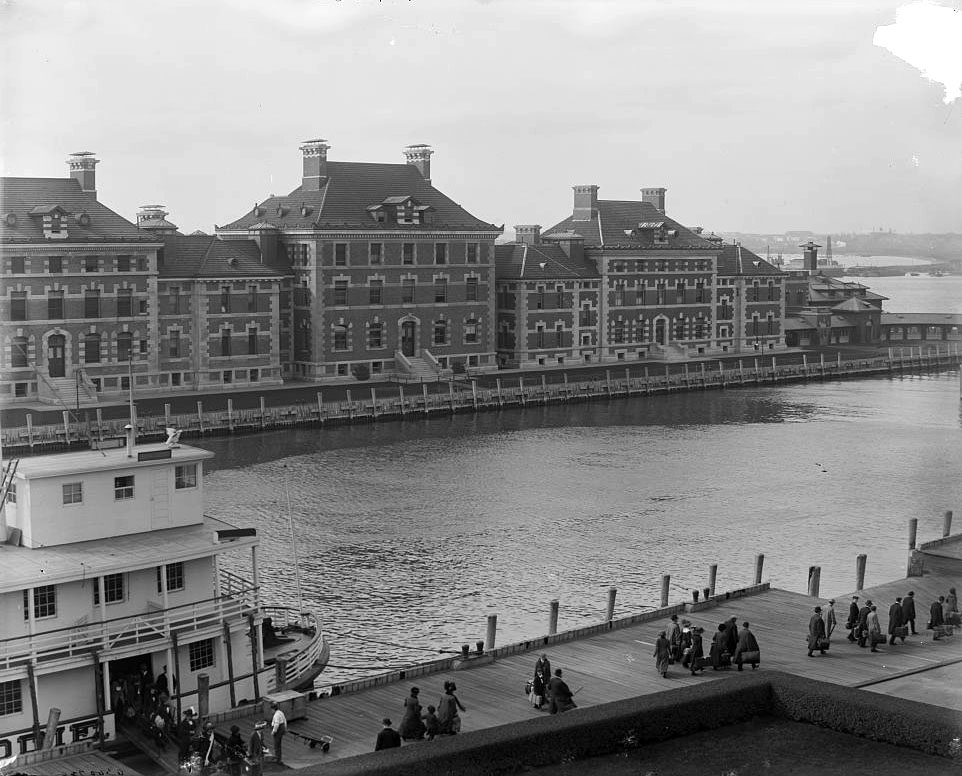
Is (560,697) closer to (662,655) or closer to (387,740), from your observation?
(662,655)

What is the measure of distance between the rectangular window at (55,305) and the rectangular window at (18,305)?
1186 millimetres

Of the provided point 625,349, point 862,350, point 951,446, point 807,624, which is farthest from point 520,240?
point 807,624

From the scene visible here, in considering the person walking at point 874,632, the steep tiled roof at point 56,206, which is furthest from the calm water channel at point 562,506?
the steep tiled roof at point 56,206

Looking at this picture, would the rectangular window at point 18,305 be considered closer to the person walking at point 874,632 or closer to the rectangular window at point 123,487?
the rectangular window at point 123,487

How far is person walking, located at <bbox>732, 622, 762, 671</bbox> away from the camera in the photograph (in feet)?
107

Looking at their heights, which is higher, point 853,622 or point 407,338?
point 407,338

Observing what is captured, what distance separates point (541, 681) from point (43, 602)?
9.53 m

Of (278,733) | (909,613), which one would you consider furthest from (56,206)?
(278,733)

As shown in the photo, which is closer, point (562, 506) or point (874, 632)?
point (874, 632)

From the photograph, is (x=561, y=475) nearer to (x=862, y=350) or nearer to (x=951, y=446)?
(x=951, y=446)

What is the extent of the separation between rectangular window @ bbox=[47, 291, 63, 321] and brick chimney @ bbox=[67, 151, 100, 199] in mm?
6227

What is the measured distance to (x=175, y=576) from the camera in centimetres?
3147

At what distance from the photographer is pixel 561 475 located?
66.8 m

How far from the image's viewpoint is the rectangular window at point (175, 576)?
31328 mm
